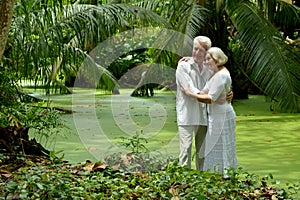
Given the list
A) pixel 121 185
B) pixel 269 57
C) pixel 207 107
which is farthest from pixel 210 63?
pixel 269 57

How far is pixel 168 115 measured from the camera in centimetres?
951

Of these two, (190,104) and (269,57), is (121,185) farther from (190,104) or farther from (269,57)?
(269,57)

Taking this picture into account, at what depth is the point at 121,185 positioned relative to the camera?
363 cm

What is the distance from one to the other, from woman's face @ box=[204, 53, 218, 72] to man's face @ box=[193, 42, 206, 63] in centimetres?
6

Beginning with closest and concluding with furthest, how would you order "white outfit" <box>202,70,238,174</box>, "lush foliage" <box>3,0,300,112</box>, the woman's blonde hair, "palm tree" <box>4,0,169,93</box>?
the woman's blonde hair, "white outfit" <box>202,70,238,174</box>, "palm tree" <box>4,0,169,93</box>, "lush foliage" <box>3,0,300,112</box>

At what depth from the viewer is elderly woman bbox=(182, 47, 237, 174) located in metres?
4.43

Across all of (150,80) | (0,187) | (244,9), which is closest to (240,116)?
(244,9)

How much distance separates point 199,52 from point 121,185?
136 centimetres

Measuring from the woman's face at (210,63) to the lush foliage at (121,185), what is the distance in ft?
2.72

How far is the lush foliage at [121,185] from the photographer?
310 centimetres

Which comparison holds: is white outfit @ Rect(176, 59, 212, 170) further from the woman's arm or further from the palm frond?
the palm frond

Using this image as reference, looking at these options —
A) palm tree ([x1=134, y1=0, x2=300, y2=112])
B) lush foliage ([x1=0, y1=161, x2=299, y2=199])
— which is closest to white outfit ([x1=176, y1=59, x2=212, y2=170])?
lush foliage ([x1=0, y1=161, x2=299, y2=199])

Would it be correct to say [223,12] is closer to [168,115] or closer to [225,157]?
[168,115]

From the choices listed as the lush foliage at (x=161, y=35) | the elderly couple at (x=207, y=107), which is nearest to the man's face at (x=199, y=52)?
the elderly couple at (x=207, y=107)
